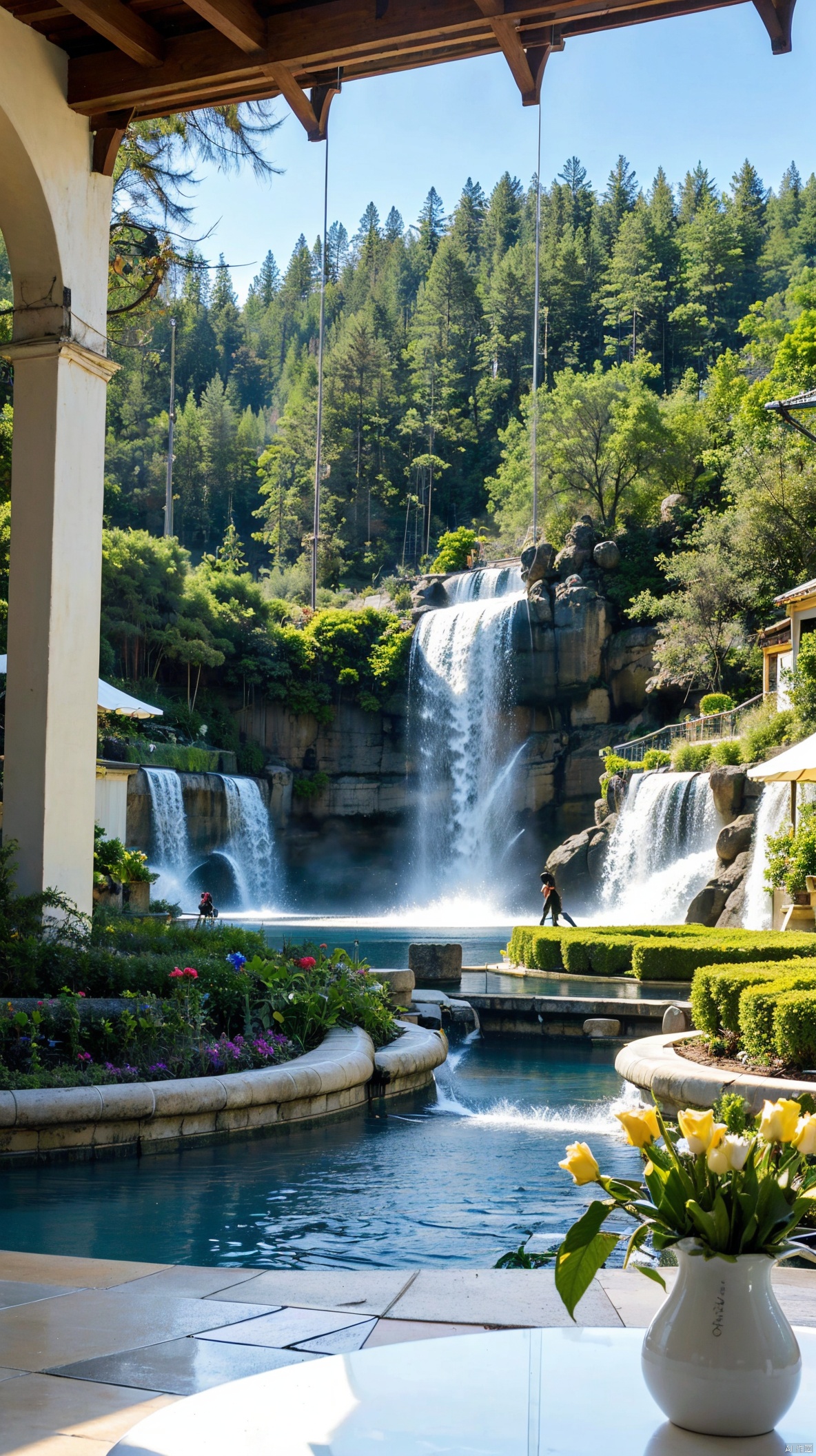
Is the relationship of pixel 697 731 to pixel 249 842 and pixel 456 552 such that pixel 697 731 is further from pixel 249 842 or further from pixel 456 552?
pixel 456 552

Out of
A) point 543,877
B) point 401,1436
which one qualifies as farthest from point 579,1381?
point 543,877

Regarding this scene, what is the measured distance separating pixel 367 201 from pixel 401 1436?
98.7 metres

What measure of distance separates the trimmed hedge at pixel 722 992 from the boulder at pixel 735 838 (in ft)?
49.9

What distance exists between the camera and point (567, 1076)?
9.99m

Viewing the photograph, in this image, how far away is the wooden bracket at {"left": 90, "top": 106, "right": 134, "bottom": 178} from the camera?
840 cm

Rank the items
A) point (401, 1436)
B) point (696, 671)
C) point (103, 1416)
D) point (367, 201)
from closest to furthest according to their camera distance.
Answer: point (401, 1436)
point (103, 1416)
point (696, 671)
point (367, 201)

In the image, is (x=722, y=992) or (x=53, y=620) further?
(x=53, y=620)

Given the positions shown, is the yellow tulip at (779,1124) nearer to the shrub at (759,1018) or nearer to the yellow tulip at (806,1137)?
the yellow tulip at (806,1137)

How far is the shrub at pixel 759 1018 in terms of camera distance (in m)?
7.13

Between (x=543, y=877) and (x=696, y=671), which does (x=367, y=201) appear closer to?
(x=696, y=671)

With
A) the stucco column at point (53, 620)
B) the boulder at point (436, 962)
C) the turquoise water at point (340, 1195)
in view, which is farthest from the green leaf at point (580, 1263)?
the boulder at point (436, 962)

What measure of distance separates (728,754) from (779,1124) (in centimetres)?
2521

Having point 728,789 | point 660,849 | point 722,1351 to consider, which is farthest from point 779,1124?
point 660,849

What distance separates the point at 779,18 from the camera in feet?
18.4
